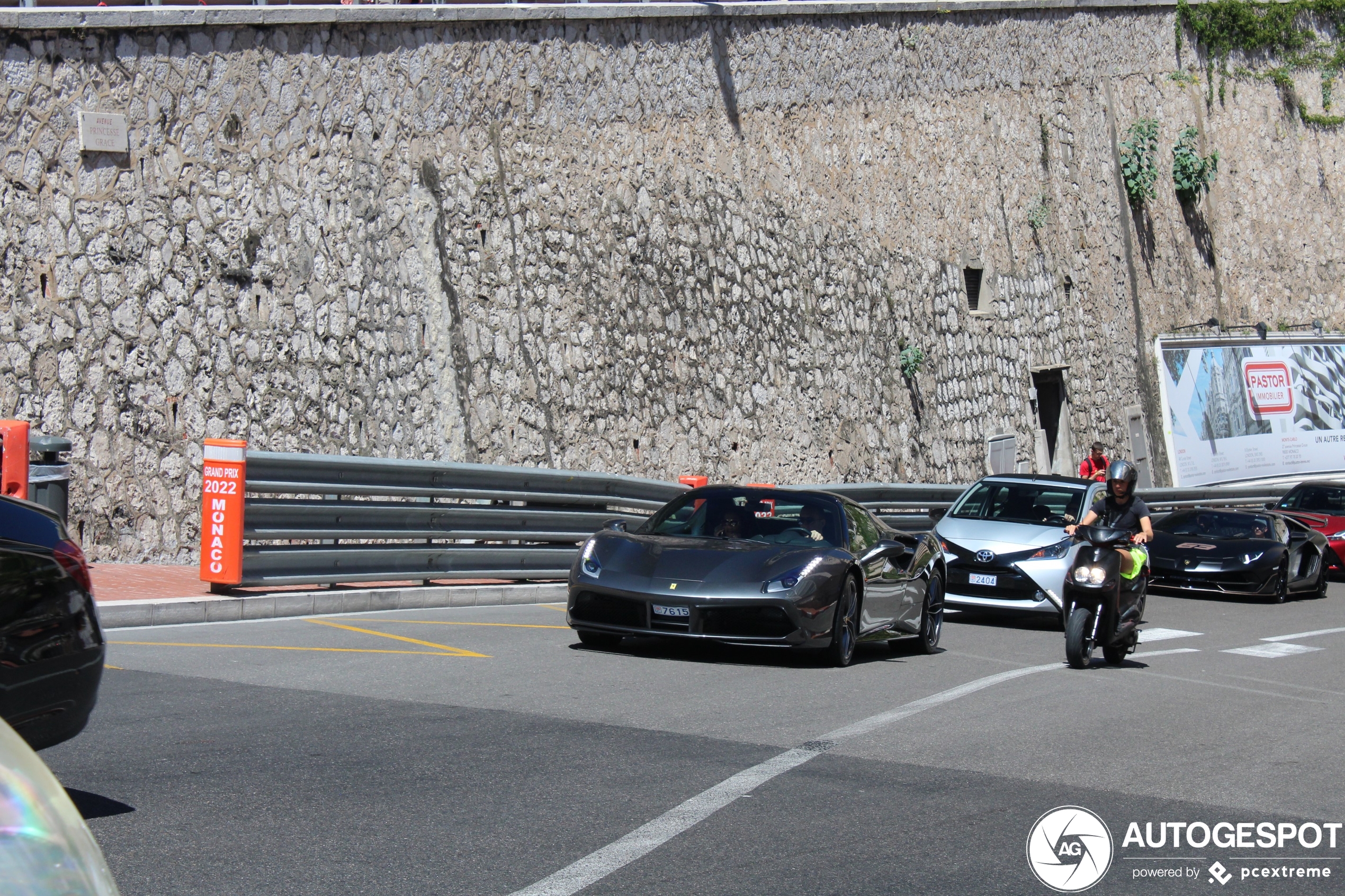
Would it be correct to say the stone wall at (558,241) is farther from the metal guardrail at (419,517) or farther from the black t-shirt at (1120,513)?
the black t-shirt at (1120,513)

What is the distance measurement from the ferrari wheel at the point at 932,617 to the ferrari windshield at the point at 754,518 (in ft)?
4.65

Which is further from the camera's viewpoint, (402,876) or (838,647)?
(838,647)

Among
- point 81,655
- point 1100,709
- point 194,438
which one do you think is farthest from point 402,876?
point 194,438

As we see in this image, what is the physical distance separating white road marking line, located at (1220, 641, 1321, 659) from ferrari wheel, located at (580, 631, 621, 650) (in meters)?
6.06

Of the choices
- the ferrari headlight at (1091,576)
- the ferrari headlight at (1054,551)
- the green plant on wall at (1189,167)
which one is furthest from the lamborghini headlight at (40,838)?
the green plant on wall at (1189,167)

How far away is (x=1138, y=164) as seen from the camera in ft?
123

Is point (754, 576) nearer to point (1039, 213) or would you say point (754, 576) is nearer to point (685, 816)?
point (685, 816)

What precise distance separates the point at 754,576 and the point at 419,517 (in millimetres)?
4976

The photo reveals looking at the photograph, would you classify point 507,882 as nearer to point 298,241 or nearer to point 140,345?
point 140,345

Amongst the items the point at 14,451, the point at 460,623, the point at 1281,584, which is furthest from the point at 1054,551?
the point at 14,451

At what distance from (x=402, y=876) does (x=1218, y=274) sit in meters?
40.0

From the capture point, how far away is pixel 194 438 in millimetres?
16000

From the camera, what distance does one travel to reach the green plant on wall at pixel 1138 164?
37188 millimetres

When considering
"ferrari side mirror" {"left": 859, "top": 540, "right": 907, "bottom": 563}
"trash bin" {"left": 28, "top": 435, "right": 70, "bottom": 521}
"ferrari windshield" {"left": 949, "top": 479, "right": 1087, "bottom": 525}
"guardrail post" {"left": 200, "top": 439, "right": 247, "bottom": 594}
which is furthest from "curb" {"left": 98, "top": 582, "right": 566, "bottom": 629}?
"ferrari windshield" {"left": 949, "top": 479, "right": 1087, "bottom": 525}
